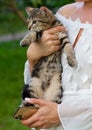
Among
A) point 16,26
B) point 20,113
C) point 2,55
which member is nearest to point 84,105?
point 20,113

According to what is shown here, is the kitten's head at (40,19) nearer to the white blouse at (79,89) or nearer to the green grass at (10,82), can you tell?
the white blouse at (79,89)

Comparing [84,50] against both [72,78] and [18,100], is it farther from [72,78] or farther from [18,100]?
[18,100]

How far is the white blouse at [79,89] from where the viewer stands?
2.49 metres

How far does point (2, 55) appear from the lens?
1131cm

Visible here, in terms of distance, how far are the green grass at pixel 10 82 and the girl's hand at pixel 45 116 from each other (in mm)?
3602

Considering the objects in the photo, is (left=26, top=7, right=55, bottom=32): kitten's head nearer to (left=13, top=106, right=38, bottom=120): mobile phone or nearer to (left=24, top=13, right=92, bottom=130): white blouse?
(left=24, top=13, right=92, bottom=130): white blouse

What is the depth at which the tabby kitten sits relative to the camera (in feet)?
8.64

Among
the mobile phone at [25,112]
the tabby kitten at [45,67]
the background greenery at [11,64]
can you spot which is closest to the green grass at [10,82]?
the background greenery at [11,64]

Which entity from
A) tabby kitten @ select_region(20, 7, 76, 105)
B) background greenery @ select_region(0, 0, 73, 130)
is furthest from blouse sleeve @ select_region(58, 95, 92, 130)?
background greenery @ select_region(0, 0, 73, 130)

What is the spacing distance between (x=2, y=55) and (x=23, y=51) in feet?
1.55

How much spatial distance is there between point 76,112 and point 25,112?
26 centimetres

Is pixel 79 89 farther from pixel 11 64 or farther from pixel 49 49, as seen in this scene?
pixel 11 64

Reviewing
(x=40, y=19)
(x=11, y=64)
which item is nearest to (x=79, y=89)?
(x=40, y=19)

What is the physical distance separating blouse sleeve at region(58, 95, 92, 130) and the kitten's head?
437mm
